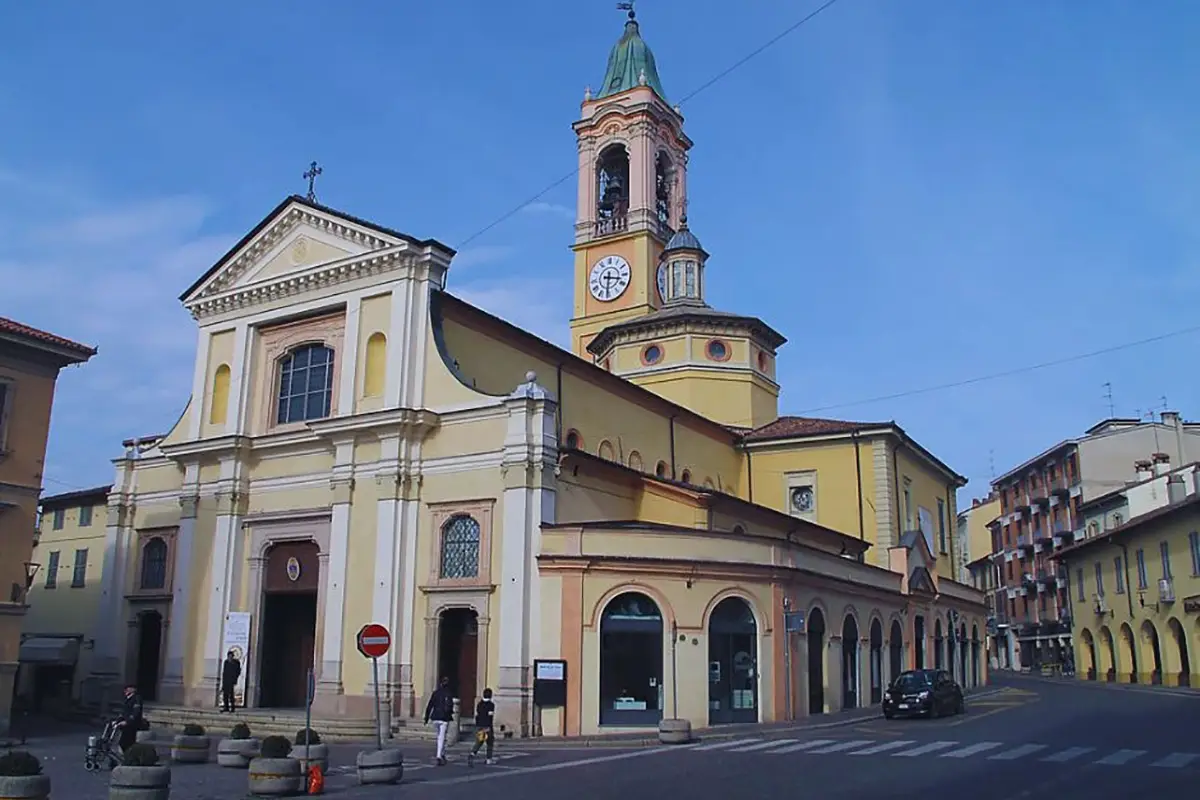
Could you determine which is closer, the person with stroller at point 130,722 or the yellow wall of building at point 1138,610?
the person with stroller at point 130,722

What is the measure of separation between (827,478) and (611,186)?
1957 centimetres

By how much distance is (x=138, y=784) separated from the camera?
13055mm

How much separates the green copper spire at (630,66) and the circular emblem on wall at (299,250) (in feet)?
84.8

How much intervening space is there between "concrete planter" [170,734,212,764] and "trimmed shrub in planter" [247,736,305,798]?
4237mm

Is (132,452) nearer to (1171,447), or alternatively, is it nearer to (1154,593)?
(1154,593)

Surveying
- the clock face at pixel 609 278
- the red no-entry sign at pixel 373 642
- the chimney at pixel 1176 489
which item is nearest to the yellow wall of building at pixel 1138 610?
the chimney at pixel 1176 489

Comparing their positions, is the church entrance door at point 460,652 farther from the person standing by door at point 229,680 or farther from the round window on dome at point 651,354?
the round window on dome at point 651,354

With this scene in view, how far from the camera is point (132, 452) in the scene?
32594mm

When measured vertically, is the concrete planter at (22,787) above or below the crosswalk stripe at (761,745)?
above

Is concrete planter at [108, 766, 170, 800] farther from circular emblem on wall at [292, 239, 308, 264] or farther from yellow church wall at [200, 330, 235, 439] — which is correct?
circular emblem on wall at [292, 239, 308, 264]

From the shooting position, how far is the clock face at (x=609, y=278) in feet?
161

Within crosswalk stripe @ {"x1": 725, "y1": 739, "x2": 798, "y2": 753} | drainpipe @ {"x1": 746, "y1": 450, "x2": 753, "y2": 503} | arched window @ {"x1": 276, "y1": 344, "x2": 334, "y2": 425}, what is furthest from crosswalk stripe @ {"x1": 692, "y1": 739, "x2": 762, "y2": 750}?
drainpipe @ {"x1": 746, "y1": 450, "x2": 753, "y2": 503}

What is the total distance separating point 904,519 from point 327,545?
2326cm

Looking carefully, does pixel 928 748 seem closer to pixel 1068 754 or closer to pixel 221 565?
pixel 1068 754
